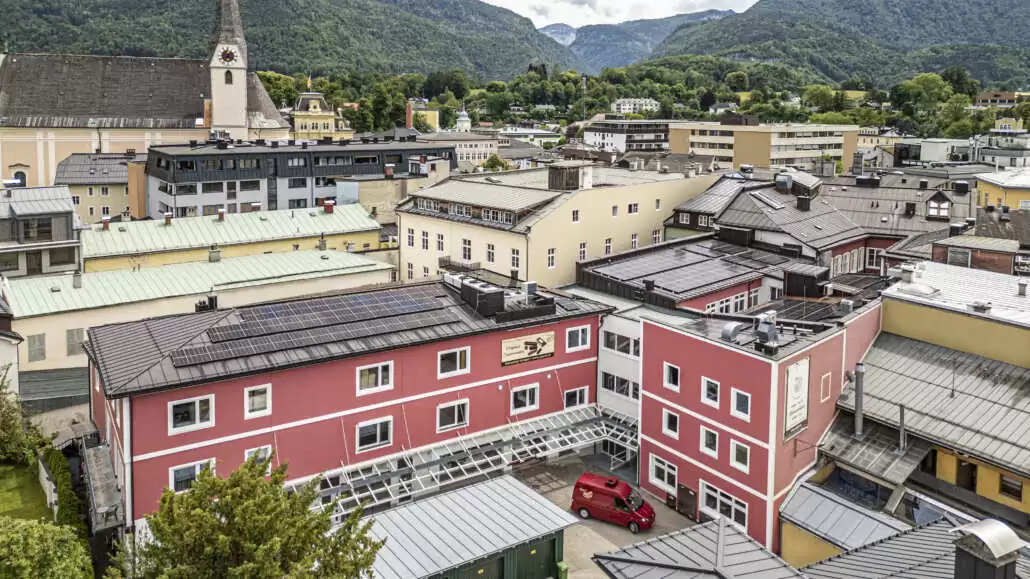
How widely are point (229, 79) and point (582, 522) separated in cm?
8995

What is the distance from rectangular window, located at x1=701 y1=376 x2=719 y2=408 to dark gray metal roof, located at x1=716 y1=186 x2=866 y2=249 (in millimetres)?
19635

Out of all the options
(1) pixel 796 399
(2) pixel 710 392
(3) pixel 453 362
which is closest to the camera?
(1) pixel 796 399

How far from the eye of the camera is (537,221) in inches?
1672

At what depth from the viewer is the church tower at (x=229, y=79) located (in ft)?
329

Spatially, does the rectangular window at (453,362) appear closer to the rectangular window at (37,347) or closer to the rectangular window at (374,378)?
the rectangular window at (374,378)

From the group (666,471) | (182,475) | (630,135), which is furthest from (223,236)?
(630,135)

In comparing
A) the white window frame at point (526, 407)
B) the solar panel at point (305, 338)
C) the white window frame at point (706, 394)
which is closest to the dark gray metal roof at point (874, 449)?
the white window frame at point (706, 394)

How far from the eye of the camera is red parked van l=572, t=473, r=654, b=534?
27.3 m

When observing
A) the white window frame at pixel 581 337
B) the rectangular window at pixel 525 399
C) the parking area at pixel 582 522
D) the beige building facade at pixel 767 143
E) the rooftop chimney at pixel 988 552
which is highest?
the beige building facade at pixel 767 143

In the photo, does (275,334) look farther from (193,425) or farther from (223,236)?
(223,236)

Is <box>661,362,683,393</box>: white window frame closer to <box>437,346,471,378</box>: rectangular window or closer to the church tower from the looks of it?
<box>437,346,471,378</box>: rectangular window

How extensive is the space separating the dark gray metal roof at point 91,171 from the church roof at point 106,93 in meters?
22.4

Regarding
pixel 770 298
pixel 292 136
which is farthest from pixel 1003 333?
pixel 292 136

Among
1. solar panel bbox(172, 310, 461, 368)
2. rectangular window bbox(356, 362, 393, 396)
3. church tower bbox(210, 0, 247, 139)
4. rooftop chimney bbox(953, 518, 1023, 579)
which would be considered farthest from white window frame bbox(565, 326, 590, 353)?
church tower bbox(210, 0, 247, 139)
